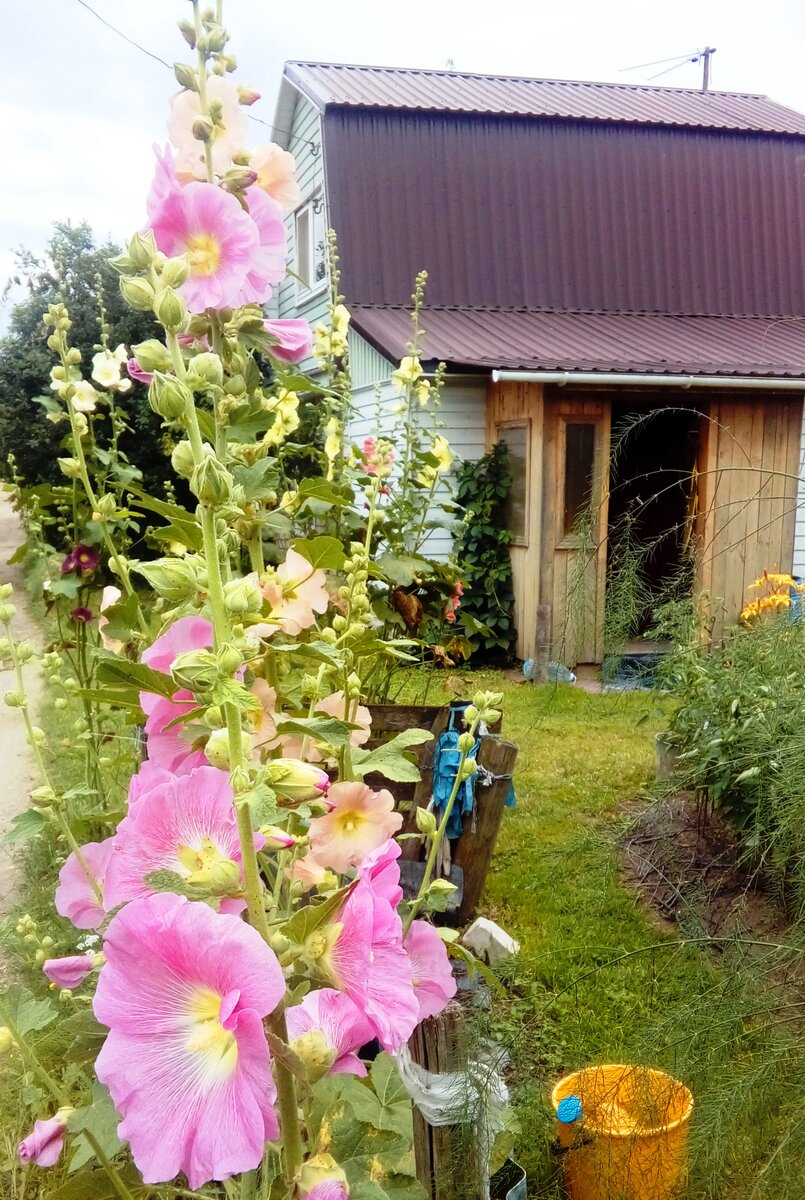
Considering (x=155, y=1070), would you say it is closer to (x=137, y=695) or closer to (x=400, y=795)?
(x=137, y=695)

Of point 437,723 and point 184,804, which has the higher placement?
point 184,804

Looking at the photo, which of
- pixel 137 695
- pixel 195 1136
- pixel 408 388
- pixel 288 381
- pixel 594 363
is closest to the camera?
pixel 195 1136

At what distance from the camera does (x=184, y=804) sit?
2.49 ft

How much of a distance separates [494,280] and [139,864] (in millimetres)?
8456

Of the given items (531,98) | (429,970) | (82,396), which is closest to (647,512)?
(531,98)

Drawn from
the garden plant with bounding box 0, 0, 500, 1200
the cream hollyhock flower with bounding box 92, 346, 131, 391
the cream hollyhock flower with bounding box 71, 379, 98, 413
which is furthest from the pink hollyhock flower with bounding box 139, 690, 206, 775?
the cream hollyhock flower with bounding box 92, 346, 131, 391

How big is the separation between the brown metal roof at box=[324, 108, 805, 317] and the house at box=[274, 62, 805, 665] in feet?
0.06

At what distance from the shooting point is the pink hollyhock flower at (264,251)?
95 cm

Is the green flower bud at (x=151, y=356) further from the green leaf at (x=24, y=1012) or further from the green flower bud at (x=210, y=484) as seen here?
the green leaf at (x=24, y=1012)

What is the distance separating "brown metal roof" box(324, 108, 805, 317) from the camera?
27.7 feet

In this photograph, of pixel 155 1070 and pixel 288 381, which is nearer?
pixel 155 1070

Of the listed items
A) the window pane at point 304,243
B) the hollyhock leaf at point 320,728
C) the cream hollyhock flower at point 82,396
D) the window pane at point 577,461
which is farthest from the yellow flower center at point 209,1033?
the window pane at point 304,243

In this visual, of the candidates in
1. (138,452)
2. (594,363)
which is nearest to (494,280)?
(594,363)

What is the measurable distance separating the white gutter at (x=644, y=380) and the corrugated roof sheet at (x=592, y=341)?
0.18ft
